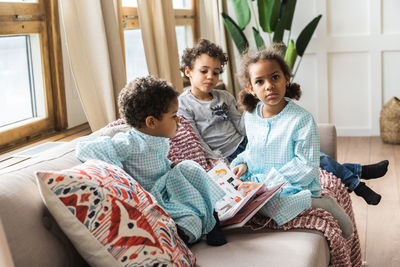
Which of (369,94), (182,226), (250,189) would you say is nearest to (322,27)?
(369,94)

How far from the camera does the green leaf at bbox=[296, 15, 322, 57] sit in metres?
4.32

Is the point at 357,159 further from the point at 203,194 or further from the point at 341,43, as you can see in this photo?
the point at 203,194

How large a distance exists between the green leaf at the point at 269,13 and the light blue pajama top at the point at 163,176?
2.67 metres

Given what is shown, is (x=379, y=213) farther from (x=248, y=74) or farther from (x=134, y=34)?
(x=134, y=34)

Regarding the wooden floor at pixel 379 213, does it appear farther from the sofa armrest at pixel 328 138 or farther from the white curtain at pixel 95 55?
the sofa armrest at pixel 328 138

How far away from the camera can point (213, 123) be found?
260 centimetres

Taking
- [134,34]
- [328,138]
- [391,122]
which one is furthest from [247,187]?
[391,122]

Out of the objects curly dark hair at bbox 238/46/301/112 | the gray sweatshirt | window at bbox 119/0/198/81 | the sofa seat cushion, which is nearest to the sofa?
the sofa seat cushion

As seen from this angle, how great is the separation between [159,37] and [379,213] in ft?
5.35

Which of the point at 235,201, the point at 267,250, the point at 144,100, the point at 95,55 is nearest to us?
the point at 267,250

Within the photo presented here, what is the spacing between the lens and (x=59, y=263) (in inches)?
53.9

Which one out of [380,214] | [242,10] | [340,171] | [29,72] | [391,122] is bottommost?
[380,214]

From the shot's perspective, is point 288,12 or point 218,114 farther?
point 288,12

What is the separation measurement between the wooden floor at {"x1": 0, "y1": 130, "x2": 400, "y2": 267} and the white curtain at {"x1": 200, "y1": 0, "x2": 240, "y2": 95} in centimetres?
114
